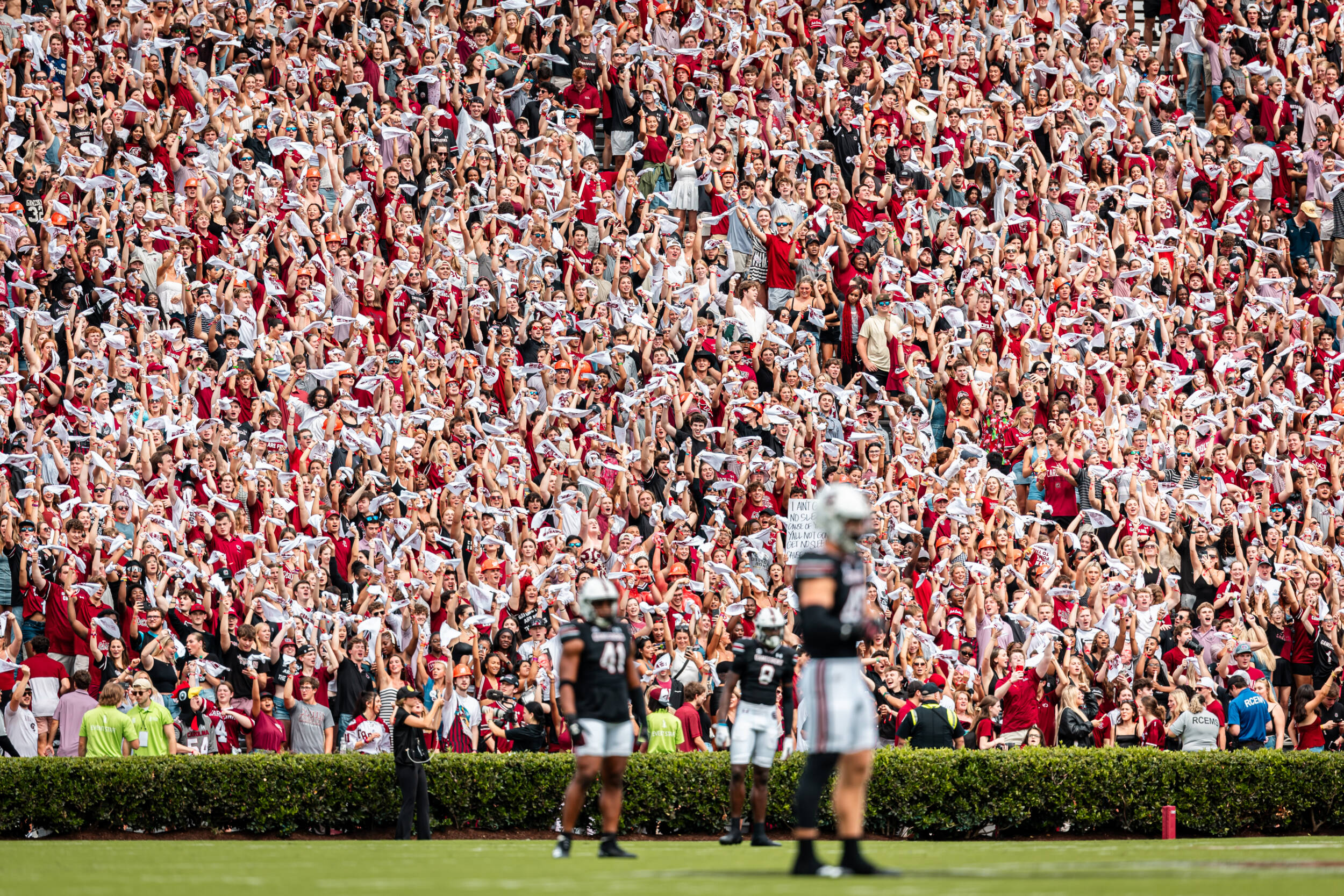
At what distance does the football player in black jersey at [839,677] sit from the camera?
9445 millimetres

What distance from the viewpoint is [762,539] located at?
21.3 meters

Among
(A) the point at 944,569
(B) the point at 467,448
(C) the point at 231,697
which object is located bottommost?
(C) the point at 231,697

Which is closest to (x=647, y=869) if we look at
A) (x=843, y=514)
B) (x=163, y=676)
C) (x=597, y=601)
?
(x=597, y=601)

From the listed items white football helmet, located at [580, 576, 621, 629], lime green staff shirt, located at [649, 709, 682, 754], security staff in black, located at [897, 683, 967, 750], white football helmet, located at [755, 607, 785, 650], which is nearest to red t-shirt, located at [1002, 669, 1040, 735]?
security staff in black, located at [897, 683, 967, 750]

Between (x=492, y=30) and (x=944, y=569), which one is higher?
(x=492, y=30)

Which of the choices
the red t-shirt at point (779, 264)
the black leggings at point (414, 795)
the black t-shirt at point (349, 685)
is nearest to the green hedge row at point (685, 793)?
the black leggings at point (414, 795)

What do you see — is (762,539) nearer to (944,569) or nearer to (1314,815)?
(944,569)

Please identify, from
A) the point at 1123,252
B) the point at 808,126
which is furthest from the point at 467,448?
the point at 1123,252

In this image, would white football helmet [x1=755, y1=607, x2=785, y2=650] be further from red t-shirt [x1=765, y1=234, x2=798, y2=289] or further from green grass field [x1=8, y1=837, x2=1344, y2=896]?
red t-shirt [x1=765, y1=234, x2=798, y2=289]

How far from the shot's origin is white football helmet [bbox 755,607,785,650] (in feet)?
48.5

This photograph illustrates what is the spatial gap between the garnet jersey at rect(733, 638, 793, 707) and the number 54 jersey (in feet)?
7.87

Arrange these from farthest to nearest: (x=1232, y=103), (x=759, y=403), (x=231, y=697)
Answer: (x=1232, y=103) < (x=759, y=403) < (x=231, y=697)

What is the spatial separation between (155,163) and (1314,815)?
47.3 ft

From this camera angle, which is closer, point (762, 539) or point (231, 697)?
point (231, 697)
